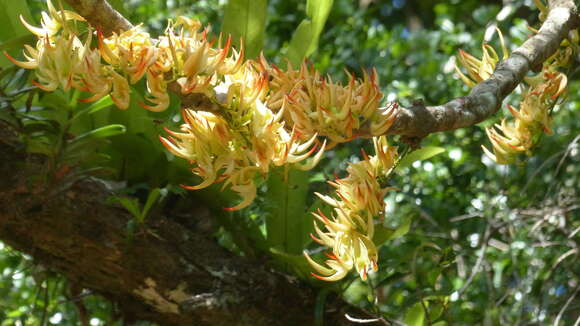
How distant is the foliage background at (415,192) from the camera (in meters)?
1.29

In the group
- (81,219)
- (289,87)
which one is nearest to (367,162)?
(289,87)

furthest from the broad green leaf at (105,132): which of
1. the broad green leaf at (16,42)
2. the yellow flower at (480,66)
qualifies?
the yellow flower at (480,66)

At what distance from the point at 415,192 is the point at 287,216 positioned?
2.73 ft

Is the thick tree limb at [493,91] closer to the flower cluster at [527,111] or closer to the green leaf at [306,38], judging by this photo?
the flower cluster at [527,111]

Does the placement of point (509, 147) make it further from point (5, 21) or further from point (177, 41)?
point (5, 21)

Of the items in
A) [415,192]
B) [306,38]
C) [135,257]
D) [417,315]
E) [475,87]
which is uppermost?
[475,87]

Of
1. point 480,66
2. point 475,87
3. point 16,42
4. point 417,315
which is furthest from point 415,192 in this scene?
point 16,42

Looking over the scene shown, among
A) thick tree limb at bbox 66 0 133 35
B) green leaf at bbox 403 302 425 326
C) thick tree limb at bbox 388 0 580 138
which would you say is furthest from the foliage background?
thick tree limb at bbox 66 0 133 35

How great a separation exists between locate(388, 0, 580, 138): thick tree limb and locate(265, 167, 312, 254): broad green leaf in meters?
0.57

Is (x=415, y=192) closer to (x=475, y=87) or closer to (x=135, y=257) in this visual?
(x=135, y=257)

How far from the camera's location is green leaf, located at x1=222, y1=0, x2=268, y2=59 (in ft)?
4.41

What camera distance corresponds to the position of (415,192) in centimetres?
211

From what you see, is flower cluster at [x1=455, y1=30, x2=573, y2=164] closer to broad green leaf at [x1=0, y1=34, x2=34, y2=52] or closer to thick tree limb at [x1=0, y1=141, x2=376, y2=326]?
thick tree limb at [x1=0, y1=141, x2=376, y2=326]

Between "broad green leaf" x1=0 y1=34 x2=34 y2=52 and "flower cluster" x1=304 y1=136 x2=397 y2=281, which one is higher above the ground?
"broad green leaf" x1=0 y1=34 x2=34 y2=52
